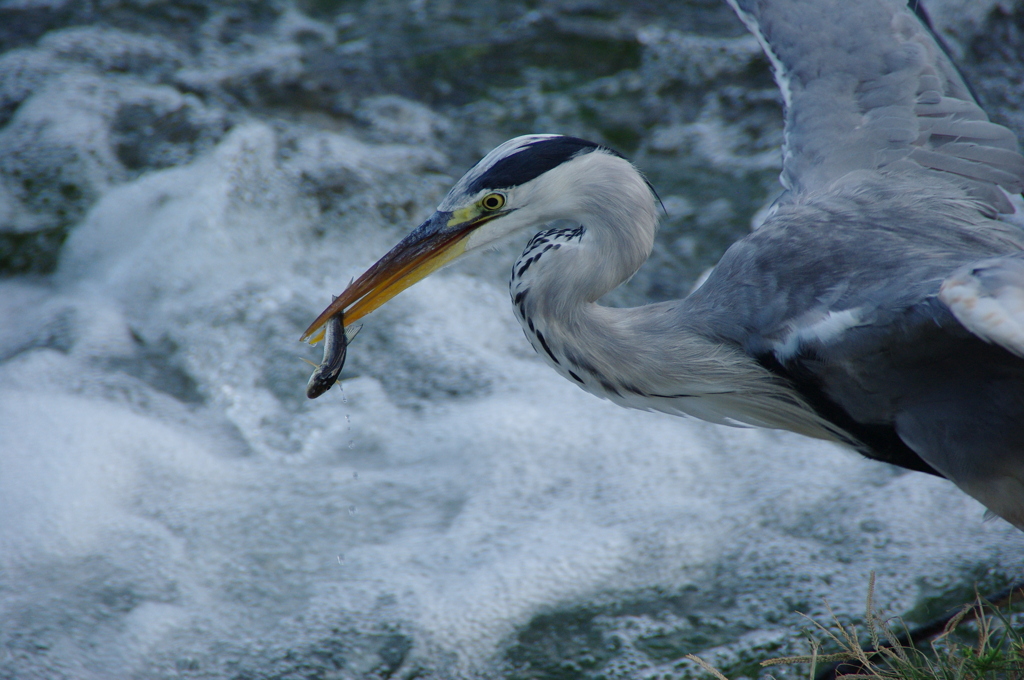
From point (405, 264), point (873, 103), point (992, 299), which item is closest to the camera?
point (992, 299)

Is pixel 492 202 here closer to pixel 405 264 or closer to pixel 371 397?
pixel 405 264

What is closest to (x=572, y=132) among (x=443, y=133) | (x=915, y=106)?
(x=443, y=133)

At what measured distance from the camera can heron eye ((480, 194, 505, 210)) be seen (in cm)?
183

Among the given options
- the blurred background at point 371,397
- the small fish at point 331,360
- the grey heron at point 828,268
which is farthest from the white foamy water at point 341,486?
the small fish at point 331,360

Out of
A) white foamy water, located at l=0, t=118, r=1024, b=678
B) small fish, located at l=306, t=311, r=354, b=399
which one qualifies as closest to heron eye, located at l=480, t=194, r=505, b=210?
small fish, located at l=306, t=311, r=354, b=399

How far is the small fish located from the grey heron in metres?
0.04

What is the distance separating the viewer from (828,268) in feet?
5.60

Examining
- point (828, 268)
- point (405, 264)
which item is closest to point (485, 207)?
point (405, 264)

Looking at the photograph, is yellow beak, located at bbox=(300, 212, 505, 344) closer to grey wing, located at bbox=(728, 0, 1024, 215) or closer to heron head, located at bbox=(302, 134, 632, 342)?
heron head, located at bbox=(302, 134, 632, 342)

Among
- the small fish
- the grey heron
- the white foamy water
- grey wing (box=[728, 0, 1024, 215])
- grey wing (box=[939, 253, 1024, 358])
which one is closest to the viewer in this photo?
grey wing (box=[939, 253, 1024, 358])

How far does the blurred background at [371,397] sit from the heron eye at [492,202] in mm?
1126

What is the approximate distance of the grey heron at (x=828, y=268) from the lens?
1.55m

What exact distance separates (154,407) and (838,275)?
93.8 inches

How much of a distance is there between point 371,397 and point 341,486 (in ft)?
1.45
